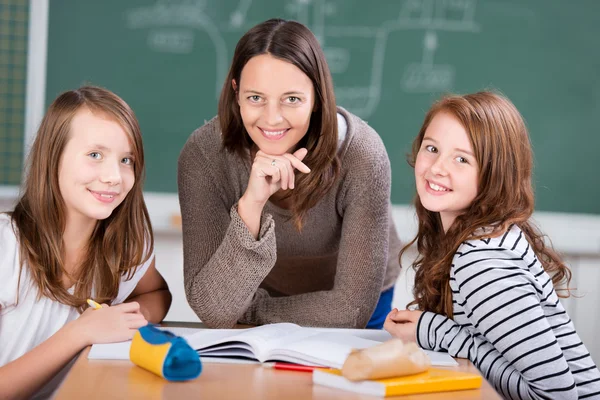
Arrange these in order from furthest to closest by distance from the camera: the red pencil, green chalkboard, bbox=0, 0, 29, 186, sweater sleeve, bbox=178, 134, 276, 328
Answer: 1. green chalkboard, bbox=0, 0, 29, 186
2. sweater sleeve, bbox=178, 134, 276, 328
3. the red pencil

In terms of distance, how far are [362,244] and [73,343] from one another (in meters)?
0.72

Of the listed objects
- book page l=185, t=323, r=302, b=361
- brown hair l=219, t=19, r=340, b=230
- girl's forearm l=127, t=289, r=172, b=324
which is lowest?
girl's forearm l=127, t=289, r=172, b=324

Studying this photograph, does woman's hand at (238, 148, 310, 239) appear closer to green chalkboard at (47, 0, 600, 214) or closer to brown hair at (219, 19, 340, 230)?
brown hair at (219, 19, 340, 230)

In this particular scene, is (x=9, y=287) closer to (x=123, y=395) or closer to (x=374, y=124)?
(x=123, y=395)

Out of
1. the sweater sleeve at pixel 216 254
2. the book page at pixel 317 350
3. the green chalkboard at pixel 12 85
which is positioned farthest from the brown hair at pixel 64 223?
the green chalkboard at pixel 12 85

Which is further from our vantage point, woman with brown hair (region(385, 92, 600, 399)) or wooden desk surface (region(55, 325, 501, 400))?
woman with brown hair (region(385, 92, 600, 399))

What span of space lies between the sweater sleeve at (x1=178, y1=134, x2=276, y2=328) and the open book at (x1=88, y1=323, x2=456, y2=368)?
30cm

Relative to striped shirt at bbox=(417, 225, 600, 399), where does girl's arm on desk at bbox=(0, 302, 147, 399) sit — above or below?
below

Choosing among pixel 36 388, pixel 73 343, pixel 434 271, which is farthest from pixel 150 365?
pixel 434 271

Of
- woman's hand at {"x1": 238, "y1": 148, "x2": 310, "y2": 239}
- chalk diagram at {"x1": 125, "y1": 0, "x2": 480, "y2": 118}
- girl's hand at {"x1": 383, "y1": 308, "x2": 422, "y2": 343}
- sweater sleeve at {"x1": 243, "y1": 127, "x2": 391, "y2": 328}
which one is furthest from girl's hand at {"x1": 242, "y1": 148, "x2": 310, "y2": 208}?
chalk diagram at {"x1": 125, "y1": 0, "x2": 480, "y2": 118}

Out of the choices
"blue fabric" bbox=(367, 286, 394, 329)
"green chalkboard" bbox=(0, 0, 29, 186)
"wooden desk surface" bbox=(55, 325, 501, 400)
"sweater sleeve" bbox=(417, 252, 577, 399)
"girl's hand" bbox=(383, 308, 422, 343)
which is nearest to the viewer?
"wooden desk surface" bbox=(55, 325, 501, 400)

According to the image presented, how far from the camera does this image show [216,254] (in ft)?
5.32

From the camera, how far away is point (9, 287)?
1.43m

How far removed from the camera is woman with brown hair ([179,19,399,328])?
1611mm
